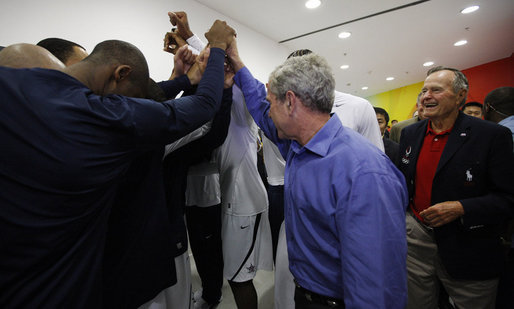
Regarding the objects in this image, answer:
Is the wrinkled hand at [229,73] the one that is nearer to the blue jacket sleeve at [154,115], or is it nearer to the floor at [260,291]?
the blue jacket sleeve at [154,115]

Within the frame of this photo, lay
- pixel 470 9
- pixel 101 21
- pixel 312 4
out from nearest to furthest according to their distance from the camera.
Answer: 1. pixel 101 21
2. pixel 312 4
3. pixel 470 9

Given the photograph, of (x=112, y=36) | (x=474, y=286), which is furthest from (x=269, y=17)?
(x=474, y=286)

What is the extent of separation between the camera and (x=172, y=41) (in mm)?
1433

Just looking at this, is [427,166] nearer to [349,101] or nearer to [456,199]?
[456,199]

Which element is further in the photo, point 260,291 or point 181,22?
point 260,291

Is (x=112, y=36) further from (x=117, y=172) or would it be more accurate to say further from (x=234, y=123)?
(x=117, y=172)

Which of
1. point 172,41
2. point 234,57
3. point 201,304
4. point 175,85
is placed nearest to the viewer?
point 175,85

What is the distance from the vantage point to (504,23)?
4246 mm

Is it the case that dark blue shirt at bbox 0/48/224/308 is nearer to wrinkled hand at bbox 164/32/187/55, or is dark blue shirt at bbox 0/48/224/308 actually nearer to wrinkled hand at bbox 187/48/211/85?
wrinkled hand at bbox 187/48/211/85

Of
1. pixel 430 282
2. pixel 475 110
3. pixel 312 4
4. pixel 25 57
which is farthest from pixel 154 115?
pixel 475 110

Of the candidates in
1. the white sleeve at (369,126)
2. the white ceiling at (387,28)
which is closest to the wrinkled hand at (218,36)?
the white sleeve at (369,126)

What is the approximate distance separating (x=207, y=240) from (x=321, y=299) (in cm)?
117

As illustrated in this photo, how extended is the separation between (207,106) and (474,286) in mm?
1803

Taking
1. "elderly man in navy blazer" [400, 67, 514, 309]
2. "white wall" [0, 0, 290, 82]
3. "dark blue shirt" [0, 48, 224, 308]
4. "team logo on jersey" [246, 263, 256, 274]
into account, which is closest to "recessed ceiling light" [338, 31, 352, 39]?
"white wall" [0, 0, 290, 82]
